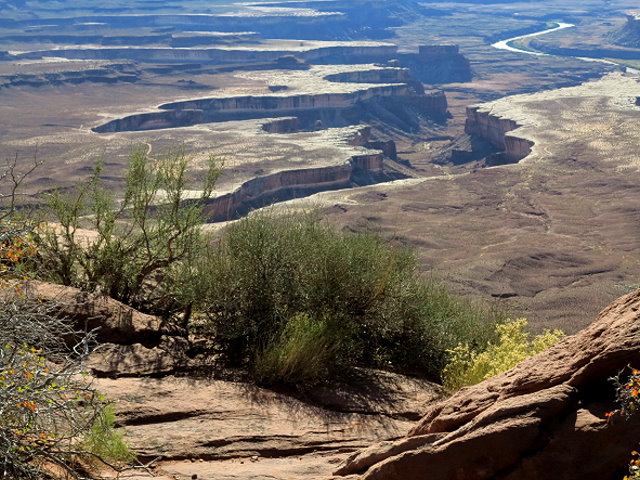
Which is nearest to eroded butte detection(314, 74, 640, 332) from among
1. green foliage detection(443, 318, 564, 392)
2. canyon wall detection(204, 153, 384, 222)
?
canyon wall detection(204, 153, 384, 222)

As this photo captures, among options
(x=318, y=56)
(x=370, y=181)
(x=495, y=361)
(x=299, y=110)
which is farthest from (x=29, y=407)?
(x=318, y=56)

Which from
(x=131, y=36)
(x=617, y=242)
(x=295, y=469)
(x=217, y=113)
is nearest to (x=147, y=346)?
(x=295, y=469)

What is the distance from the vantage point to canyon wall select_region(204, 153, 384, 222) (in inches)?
2377

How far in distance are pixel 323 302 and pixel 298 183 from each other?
191 ft

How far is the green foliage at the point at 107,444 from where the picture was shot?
25.2ft

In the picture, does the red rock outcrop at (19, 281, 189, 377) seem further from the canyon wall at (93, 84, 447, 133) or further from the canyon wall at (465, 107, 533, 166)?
the canyon wall at (93, 84, 447, 133)

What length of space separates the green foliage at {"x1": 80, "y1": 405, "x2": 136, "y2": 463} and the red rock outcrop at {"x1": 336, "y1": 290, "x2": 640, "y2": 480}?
230 centimetres

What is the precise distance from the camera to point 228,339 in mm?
12359

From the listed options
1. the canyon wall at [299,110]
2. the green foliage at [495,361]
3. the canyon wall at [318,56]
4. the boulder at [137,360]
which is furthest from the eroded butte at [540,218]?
the canyon wall at [318,56]

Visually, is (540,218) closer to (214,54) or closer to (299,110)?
(299,110)

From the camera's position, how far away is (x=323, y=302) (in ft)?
41.7

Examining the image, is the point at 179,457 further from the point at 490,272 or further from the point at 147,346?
the point at 490,272

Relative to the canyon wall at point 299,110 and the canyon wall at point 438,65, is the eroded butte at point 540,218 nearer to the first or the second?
the canyon wall at point 299,110

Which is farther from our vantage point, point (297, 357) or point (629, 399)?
point (297, 357)
